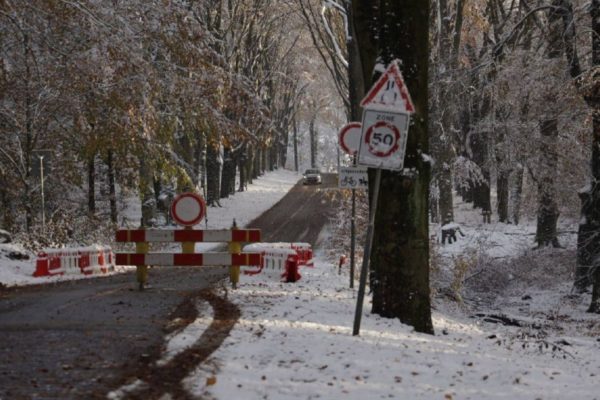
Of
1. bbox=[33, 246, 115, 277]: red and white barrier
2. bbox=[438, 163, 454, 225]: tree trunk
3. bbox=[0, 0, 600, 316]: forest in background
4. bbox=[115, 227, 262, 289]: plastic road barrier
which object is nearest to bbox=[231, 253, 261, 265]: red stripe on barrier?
bbox=[115, 227, 262, 289]: plastic road barrier

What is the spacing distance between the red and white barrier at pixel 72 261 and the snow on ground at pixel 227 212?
198mm

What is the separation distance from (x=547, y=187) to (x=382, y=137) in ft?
43.2

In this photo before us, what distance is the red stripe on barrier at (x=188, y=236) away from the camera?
1054cm

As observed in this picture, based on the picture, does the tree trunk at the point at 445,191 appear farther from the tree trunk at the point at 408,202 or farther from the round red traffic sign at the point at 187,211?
the tree trunk at the point at 408,202

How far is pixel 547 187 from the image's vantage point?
19.4 metres

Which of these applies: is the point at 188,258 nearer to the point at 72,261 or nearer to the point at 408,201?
the point at 408,201

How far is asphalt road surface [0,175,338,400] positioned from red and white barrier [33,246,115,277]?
52.4 inches

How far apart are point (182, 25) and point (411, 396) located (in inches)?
392

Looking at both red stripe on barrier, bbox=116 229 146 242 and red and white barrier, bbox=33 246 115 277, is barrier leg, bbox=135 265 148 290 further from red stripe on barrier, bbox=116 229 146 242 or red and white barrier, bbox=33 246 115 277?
red and white barrier, bbox=33 246 115 277

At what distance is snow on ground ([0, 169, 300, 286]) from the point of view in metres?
13.8

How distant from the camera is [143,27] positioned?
13133 mm

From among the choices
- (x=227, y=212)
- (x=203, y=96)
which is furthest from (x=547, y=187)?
(x=227, y=212)

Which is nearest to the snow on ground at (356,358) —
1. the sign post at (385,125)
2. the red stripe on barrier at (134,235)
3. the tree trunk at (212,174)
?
the sign post at (385,125)

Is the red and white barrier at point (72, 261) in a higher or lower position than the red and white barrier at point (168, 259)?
lower
